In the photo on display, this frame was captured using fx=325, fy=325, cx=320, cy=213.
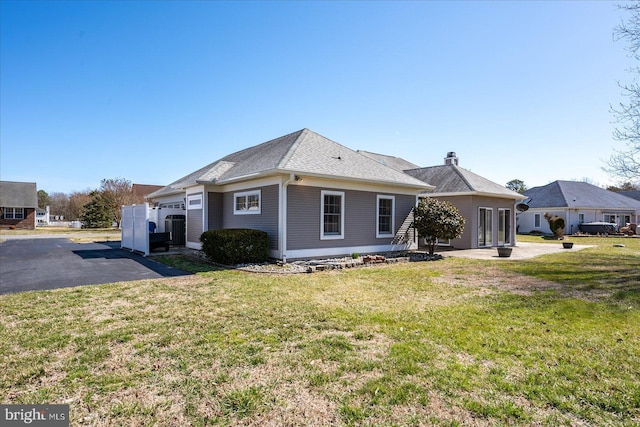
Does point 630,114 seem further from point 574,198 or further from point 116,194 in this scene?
point 116,194

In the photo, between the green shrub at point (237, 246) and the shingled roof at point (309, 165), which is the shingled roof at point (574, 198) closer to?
the shingled roof at point (309, 165)

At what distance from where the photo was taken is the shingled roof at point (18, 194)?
36.0 metres

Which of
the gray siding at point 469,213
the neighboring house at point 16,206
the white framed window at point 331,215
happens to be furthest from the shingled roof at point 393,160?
the neighboring house at point 16,206

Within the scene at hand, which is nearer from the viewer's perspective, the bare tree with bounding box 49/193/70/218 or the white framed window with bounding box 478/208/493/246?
the white framed window with bounding box 478/208/493/246

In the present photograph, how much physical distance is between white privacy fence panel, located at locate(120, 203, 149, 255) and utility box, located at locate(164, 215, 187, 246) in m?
1.67

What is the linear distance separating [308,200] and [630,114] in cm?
1277

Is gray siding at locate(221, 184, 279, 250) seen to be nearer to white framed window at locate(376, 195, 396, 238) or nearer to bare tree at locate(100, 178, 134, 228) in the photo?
white framed window at locate(376, 195, 396, 238)

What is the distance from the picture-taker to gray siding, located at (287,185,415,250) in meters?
11.1

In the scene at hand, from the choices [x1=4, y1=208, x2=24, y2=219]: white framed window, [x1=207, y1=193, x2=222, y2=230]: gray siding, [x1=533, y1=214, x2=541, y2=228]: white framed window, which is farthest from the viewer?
[x1=4, y1=208, x2=24, y2=219]: white framed window

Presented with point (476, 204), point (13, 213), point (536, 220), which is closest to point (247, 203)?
point (476, 204)

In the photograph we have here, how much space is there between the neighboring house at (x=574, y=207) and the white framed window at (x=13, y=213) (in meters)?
55.3

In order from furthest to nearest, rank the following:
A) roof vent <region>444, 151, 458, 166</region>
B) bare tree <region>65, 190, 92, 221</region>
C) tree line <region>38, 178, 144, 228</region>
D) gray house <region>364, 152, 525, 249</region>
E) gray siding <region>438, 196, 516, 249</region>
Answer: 1. bare tree <region>65, 190, 92, 221</region>
2. tree line <region>38, 178, 144, 228</region>
3. roof vent <region>444, 151, 458, 166</region>
4. gray house <region>364, 152, 525, 249</region>
5. gray siding <region>438, 196, 516, 249</region>

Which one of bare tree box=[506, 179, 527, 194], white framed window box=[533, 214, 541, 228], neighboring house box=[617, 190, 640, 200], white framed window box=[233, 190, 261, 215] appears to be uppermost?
bare tree box=[506, 179, 527, 194]

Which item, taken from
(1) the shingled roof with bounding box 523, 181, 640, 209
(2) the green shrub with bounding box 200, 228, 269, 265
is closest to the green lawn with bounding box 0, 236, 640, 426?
(2) the green shrub with bounding box 200, 228, 269, 265
